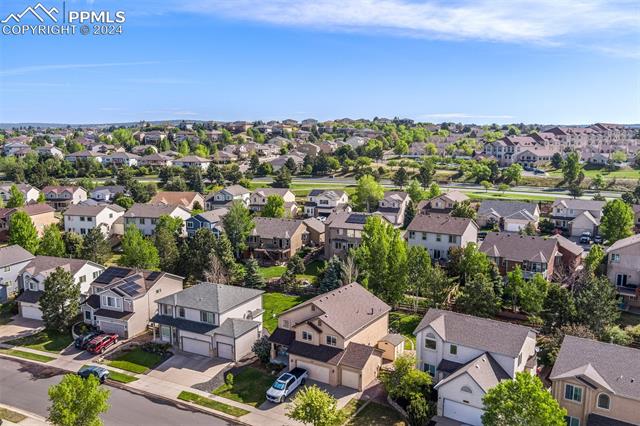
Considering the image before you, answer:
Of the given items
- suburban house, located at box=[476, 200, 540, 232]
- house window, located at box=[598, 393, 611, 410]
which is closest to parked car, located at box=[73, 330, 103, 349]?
house window, located at box=[598, 393, 611, 410]

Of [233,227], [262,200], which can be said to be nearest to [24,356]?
[233,227]

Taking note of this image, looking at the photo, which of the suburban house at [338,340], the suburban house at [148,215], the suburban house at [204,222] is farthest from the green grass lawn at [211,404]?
the suburban house at [148,215]

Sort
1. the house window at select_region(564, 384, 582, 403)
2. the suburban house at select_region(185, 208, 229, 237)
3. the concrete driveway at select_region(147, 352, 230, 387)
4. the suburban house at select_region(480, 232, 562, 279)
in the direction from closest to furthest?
1. the house window at select_region(564, 384, 582, 403)
2. the concrete driveway at select_region(147, 352, 230, 387)
3. the suburban house at select_region(480, 232, 562, 279)
4. the suburban house at select_region(185, 208, 229, 237)

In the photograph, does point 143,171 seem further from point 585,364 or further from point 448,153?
point 585,364

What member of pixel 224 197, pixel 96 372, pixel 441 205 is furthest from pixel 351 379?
pixel 224 197

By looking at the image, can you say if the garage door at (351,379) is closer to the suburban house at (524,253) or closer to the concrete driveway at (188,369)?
the concrete driveway at (188,369)

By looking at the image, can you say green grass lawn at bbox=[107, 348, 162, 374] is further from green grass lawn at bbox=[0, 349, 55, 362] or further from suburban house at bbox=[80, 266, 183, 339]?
green grass lawn at bbox=[0, 349, 55, 362]

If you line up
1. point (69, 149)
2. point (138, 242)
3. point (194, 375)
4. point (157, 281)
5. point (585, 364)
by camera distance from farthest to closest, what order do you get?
point (69, 149)
point (138, 242)
point (157, 281)
point (194, 375)
point (585, 364)
